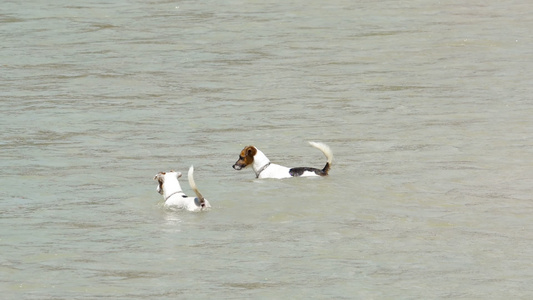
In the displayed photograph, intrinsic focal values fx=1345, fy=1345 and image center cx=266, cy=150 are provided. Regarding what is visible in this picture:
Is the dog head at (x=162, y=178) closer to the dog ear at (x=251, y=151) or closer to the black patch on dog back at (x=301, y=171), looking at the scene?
the dog ear at (x=251, y=151)

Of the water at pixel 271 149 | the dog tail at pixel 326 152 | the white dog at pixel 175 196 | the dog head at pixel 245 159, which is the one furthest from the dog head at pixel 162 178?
the dog tail at pixel 326 152

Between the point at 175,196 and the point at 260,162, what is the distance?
1.53 meters

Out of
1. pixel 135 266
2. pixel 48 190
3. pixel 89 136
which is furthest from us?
pixel 89 136

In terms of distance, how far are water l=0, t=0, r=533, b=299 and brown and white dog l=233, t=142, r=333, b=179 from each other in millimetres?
133

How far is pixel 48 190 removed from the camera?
13531 mm

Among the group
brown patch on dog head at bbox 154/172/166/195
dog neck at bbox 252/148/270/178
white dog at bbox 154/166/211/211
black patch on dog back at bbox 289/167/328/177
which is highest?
dog neck at bbox 252/148/270/178

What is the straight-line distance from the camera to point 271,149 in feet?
51.0

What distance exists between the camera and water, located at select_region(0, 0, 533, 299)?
10.6 metres

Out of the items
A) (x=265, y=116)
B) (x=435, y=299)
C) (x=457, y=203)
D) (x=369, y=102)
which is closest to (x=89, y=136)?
(x=265, y=116)

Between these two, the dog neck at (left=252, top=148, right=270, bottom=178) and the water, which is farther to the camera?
the dog neck at (left=252, top=148, right=270, bottom=178)

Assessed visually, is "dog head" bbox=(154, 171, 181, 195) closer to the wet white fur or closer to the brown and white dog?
the brown and white dog

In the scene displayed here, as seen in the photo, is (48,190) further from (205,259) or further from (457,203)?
(457,203)

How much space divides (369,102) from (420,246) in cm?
727

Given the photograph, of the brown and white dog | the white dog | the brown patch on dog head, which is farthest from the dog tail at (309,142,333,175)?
the brown patch on dog head
